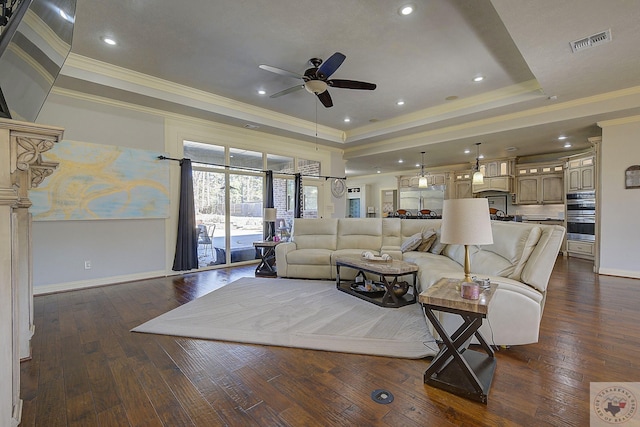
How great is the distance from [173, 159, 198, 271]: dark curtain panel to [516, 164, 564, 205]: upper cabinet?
28.3 ft

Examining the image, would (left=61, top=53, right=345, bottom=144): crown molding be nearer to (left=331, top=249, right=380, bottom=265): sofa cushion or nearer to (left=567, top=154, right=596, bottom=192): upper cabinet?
(left=331, top=249, right=380, bottom=265): sofa cushion

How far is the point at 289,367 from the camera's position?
2160 millimetres

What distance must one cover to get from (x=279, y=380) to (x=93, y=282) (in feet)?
12.8

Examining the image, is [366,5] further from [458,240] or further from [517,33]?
[458,240]

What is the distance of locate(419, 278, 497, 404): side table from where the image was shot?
1781 mm

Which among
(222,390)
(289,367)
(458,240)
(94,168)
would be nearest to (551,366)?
(458,240)

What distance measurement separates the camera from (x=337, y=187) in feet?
26.6

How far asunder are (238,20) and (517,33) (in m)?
2.81

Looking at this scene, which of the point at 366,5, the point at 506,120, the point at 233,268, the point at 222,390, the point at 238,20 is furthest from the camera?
the point at 233,268

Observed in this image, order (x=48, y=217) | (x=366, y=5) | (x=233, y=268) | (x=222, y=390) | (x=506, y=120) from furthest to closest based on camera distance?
(x=233, y=268) → (x=506, y=120) → (x=48, y=217) → (x=366, y=5) → (x=222, y=390)

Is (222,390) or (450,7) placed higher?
(450,7)

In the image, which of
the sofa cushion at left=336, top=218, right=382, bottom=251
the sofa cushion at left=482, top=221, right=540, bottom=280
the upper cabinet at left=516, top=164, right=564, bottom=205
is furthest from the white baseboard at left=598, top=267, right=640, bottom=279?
the sofa cushion at left=336, top=218, right=382, bottom=251

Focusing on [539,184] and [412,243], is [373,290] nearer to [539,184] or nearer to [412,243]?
[412,243]

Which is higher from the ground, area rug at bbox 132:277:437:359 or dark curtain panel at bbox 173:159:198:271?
dark curtain panel at bbox 173:159:198:271
